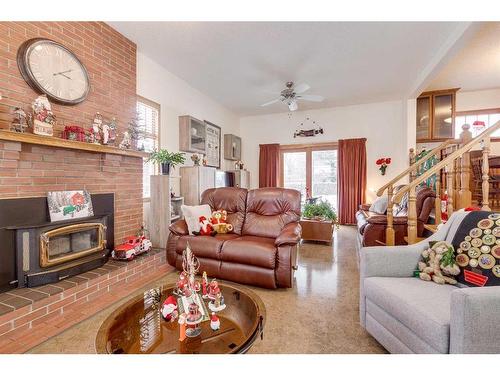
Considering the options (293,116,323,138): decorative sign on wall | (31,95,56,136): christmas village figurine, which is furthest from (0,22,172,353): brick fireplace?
(293,116,323,138): decorative sign on wall

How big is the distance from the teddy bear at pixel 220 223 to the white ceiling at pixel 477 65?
3.83 metres

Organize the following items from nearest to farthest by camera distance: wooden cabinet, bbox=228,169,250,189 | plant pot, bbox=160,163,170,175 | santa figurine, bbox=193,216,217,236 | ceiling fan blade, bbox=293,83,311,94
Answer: santa figurine, bbox=193,216,217,236 → plant pot, bbox=160,163,170,175 → ceiling fan blade, bbox=293,83,311,94 → wooden cabinet, bbox=228,169,250,189

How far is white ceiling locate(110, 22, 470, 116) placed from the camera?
9.72 ft

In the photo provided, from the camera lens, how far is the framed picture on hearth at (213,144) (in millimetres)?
5262

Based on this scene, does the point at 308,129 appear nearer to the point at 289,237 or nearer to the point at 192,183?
the point at 192,183

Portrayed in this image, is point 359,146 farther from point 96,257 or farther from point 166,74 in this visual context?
point 96,257

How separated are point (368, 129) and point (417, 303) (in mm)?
5409

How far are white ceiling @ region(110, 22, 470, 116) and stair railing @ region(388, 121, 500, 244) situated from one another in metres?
1.50

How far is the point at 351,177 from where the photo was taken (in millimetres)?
5938

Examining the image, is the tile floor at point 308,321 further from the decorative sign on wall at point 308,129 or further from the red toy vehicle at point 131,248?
the decorative sign on wall at point 308,129

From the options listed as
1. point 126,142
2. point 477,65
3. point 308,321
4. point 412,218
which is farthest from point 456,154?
point 126,142

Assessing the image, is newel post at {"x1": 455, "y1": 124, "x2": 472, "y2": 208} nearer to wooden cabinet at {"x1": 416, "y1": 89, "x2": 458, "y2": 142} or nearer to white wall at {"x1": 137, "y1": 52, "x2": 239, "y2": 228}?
wooden cabinet at {"x1": 416, "y1": 89, "x2": 458, "y2": 142}
